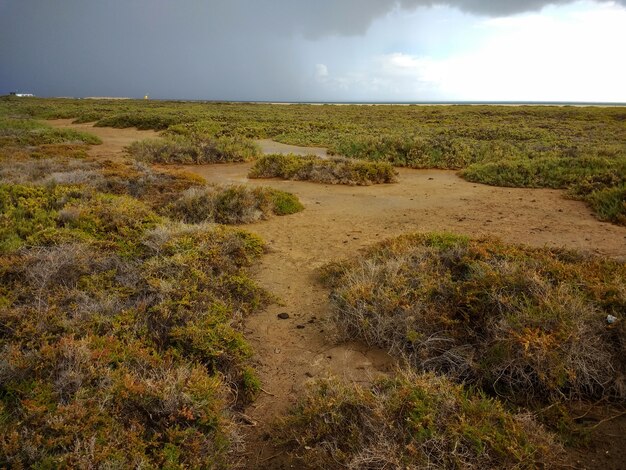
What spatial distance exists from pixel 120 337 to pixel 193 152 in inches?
559

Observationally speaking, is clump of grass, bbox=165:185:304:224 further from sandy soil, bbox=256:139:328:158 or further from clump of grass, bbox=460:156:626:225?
sandy soil, bbox=256:139:328:158

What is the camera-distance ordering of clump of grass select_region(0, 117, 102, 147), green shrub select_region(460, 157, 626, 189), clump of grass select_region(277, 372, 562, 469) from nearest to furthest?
clump of grass select_region(277, 372, 562, 469), green shrub select_region(460, 157, 626, 189), clump of grass select_region(0, 117, 102, 147)

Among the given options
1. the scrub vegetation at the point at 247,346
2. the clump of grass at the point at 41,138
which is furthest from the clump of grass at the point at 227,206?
the clump of grass at the point at 41,138

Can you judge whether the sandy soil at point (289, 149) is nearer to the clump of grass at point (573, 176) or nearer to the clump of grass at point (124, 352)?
the clump of grass at point (573, 176)

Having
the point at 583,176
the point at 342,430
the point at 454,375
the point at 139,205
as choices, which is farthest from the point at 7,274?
the point at 583,176

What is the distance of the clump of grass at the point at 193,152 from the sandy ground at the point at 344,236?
5.48 feet

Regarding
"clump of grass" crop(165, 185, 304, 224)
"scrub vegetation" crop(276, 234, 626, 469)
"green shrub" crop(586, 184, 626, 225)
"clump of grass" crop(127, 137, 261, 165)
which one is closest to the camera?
"scrub vegetation" crop(276, 234, 626, 469)

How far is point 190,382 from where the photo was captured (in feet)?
10.4

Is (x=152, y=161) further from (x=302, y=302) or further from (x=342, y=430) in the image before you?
(x=342, y=430)

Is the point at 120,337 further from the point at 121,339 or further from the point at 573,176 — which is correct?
the point at 573,176

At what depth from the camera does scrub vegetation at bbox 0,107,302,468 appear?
2.70 meters

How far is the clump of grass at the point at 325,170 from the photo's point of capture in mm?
12734

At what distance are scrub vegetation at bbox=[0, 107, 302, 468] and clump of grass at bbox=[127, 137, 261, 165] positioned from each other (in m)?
9.15

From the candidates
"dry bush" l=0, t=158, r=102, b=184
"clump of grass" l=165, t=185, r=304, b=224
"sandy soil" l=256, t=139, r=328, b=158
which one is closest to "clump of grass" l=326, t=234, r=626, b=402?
"clump of grass" l=165, t=185, r=304, b=224
